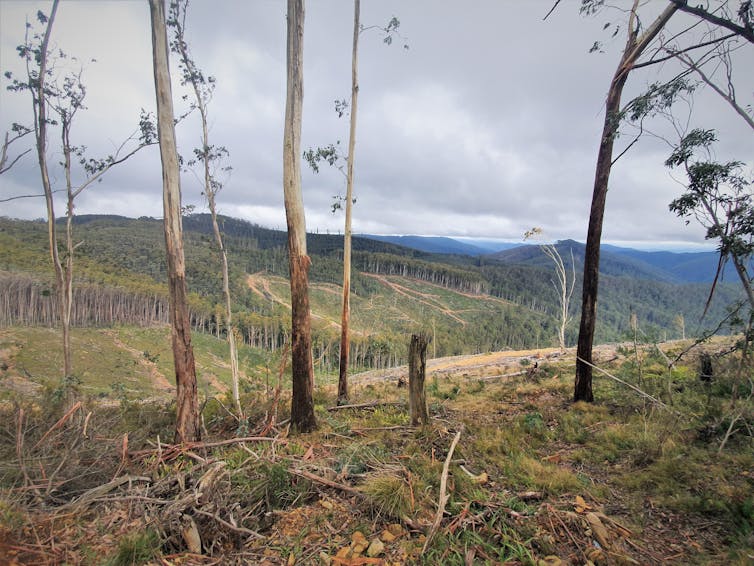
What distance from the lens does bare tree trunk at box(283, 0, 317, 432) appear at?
5.47m

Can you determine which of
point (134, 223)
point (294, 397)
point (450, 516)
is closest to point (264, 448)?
point (294, 397)

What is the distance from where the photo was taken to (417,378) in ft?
17.9

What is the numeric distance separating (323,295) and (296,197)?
296ft

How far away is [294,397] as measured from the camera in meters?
5.82

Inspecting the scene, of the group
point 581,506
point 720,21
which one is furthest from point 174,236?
point 720,21

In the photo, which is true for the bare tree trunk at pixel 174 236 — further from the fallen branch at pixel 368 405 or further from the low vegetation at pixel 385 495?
the fallen branch at pixel 368 405

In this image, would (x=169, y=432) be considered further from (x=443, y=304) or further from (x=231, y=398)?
(x=443, y=304)

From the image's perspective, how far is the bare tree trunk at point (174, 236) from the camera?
16.4 ft

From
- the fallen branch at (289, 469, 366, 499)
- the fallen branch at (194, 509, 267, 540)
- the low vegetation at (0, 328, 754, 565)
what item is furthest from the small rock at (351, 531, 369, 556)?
the fallen branch at (194, 509, 267, 540)

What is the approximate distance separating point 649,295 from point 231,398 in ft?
686

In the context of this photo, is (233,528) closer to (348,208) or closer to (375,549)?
(375,549)

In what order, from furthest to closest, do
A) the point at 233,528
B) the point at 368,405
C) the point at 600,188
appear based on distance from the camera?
the point at 368,405, the point at 600,188, the point at 233,528

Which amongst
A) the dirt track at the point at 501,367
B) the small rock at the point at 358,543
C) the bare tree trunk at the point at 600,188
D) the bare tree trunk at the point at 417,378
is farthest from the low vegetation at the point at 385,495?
the dirt track at the point at 501,367

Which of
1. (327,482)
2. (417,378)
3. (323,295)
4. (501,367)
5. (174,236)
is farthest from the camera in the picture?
(323,295)
